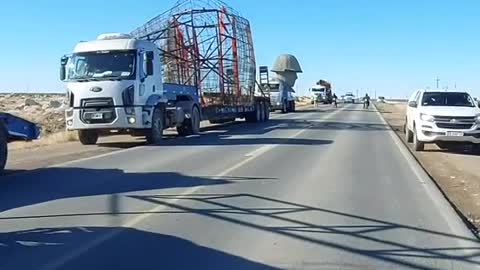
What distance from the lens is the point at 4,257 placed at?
7238mm

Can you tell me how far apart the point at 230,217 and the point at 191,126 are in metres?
18.9

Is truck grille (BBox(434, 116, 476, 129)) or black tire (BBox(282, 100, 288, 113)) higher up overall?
truck grille (BBox(434, 116, 476, 129))

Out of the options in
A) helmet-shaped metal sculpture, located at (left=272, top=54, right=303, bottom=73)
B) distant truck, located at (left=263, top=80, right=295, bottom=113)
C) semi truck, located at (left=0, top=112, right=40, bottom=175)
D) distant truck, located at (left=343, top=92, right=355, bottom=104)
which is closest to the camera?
semi truck, located at (left=0, top=112, right=40, bottom=175)

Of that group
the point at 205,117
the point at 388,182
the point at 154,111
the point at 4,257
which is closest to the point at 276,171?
the point at 388,182

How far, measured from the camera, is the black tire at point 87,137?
24327 millimetres

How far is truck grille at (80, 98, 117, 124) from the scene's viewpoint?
22906mm

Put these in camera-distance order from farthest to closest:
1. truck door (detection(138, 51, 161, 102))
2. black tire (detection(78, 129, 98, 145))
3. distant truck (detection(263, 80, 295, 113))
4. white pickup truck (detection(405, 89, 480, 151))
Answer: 1. distant truck (detection(263, 80, 295, 113))
2. black tire (detection(78, 129, 98, 145))
3. truck door (detection(138, 51, 161, 102))
4. white pickup truck (detection(405, 89, 480, 151))

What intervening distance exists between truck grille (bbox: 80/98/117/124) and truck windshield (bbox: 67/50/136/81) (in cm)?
73

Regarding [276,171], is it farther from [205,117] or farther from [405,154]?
[205,117]

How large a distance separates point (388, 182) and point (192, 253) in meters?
6.80

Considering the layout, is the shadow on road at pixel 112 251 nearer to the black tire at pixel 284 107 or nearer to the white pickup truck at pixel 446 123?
the white pickup truck at pixel 446 123

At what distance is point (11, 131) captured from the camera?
51.8 feet

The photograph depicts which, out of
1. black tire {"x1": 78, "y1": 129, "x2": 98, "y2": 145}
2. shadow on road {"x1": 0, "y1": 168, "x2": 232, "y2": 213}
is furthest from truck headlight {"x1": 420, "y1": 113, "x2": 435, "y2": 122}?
black tire {"x1": 78, "y1": 129, "x2": 98, "y2": 145}

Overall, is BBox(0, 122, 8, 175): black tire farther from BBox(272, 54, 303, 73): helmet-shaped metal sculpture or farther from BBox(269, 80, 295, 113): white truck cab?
BBox(272, 54, 303, 73): helmet-shaped metal sculpture
